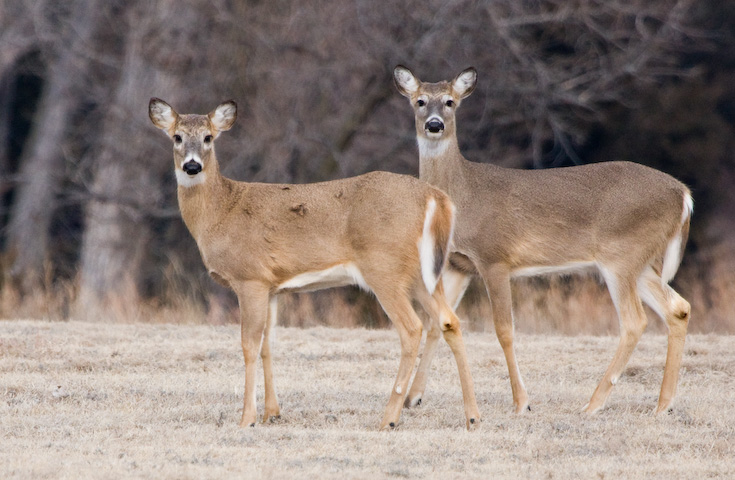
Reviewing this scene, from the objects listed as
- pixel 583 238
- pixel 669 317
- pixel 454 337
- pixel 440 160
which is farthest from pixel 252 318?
pixel 669 317

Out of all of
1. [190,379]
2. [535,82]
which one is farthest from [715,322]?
[190,379]

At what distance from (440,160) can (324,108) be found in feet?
35.9

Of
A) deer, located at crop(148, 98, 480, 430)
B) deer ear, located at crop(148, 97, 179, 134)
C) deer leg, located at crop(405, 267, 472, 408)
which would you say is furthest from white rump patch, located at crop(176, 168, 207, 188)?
deer leg, located at crop(405, 267, 472, 408)

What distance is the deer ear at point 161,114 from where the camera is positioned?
27.3 ft

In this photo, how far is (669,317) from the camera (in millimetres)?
8406

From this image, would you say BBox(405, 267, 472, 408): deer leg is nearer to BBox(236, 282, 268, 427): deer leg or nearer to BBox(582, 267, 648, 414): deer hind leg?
BBox(582, 267, 648, 414): deer hind leg

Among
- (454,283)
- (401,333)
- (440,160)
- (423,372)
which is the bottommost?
(423,372)

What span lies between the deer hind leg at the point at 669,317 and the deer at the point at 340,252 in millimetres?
1526

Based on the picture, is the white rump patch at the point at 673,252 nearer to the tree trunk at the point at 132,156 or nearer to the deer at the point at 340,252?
the deer at the point at 340,252

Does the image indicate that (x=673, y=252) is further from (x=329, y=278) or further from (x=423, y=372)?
(x=329, y=278)

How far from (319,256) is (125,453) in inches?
70.4

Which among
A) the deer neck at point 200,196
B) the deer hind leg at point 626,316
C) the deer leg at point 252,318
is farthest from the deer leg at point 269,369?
the deer hind leg at point 626,316

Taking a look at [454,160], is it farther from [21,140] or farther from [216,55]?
[21,140]

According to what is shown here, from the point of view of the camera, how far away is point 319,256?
7.43 m
